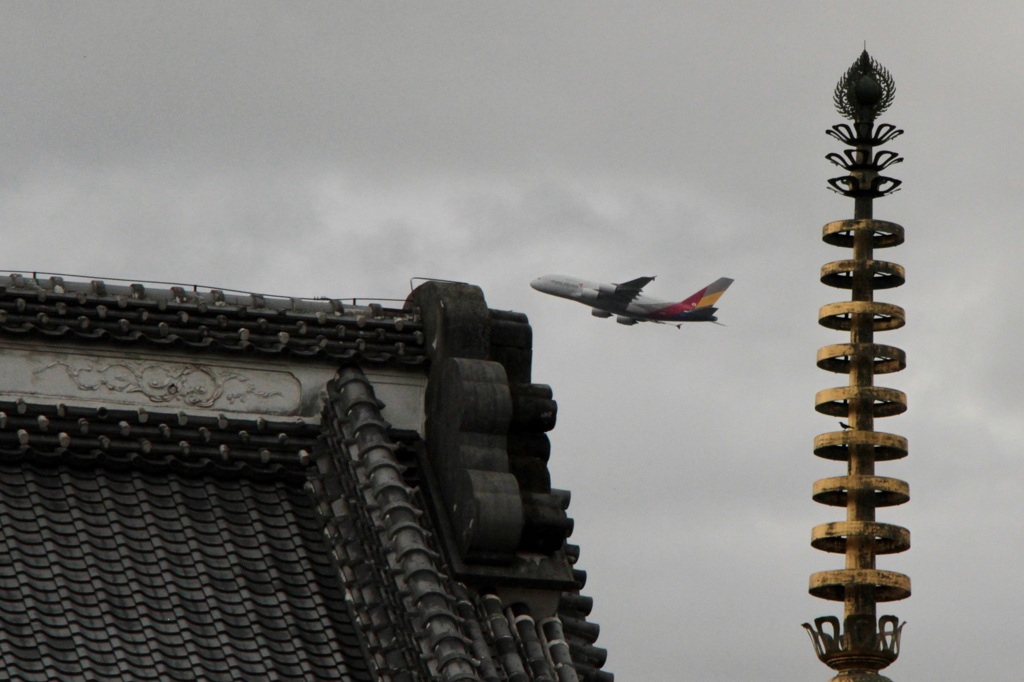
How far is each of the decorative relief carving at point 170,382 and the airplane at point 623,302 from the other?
70.0m

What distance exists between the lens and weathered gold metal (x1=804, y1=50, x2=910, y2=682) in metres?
43.1

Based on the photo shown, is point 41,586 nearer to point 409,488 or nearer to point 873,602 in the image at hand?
point 409,488

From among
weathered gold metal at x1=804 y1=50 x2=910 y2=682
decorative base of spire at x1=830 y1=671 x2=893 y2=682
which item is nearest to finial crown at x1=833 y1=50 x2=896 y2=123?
weathered gold metal at x1=804 y1=50 x2=910 y2=682

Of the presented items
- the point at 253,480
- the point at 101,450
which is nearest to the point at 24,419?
the point at 101,450

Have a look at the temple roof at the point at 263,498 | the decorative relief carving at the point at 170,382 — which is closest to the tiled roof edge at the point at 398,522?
the temple roof at the point at 263,498

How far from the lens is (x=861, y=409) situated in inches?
1823

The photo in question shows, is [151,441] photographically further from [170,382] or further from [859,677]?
[859,677]

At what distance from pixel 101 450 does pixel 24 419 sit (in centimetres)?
75

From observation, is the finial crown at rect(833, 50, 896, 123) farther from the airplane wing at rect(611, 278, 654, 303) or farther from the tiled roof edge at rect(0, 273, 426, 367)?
the airplane wing at rect(611, 278, 654, 303)

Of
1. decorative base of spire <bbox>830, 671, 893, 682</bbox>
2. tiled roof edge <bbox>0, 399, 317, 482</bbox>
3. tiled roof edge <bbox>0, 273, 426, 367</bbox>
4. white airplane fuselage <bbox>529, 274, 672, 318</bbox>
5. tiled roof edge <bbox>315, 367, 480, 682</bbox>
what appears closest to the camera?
tiled roof edge <bbox>315, 367, 480, 682</bbox>

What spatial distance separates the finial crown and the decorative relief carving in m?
31.3

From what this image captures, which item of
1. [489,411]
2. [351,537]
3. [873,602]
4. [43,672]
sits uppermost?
[873,602]

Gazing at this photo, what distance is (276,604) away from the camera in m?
19.0

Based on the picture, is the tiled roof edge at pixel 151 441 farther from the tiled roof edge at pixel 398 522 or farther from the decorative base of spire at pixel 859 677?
the decorative base of spire at pixel 859 677
